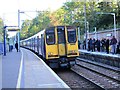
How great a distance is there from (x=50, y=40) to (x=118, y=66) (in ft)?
16.2

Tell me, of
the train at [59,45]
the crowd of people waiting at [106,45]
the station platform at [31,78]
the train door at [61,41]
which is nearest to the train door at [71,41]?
the train at [59,45]

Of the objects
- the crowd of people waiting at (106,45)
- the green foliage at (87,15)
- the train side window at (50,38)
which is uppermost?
the green foliage at (87,15)

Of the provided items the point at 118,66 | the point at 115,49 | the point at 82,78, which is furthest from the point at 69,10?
the point at 82,78

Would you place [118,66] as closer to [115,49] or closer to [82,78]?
[82,78]

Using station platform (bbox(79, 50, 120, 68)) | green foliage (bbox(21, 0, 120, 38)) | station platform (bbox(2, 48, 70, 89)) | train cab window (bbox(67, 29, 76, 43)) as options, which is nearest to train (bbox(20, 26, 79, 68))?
train cab window (bbox(67, 29, 76, 43))

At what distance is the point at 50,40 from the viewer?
68.1ft

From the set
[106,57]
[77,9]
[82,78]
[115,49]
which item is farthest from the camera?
[77,9]

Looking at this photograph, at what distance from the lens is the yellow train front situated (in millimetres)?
20641

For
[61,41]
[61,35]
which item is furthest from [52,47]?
[61,35]

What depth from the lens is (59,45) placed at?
20.6 metres

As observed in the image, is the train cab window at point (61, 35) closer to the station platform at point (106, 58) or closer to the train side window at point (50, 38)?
the train side window at point (50, 38)

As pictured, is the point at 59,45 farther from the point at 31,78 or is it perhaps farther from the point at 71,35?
the point at 31,78

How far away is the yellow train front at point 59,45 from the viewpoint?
20641 millimetres

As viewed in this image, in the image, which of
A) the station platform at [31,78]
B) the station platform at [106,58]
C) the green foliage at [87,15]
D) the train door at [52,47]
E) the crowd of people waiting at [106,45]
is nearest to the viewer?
the station platform at [31,78]
